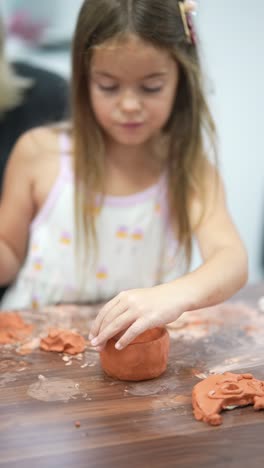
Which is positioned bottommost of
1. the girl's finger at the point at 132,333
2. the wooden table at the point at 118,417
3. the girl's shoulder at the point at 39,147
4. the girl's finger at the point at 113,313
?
the wooden table at the point at 118,417

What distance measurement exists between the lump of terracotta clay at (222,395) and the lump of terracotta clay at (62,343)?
204 millimetres

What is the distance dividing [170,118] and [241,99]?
1.36m

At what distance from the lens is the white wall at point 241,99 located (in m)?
2.29

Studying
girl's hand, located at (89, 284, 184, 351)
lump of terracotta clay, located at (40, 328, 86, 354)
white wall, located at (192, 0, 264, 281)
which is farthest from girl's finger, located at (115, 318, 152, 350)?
white wall, located at (192, 0, 264, 281)

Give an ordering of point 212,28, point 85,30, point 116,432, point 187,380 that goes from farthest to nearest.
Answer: point 212,28, point 85,30, point 187,380, point 116,432

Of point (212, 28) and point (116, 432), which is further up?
point (212, 28)

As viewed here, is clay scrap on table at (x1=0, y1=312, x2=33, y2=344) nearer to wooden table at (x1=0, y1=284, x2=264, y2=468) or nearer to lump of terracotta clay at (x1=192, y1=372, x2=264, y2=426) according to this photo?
wooden table at (x1=0, y1=284, x2=264, y2=468)

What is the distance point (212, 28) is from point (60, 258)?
55.5 inches

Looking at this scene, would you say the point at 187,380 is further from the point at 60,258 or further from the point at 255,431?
the point at 60,258

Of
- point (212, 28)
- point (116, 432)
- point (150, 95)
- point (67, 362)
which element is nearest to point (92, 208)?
point (150, 95)

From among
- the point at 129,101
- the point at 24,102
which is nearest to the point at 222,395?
the point at 129,101

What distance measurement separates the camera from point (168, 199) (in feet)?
3.98

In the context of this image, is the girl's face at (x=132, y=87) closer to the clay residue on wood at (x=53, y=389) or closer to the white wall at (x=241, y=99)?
the clay residue on wood at (x=53, y=389)

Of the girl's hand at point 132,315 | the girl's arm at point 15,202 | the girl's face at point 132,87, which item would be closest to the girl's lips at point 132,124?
the girl's face at point 132,87
